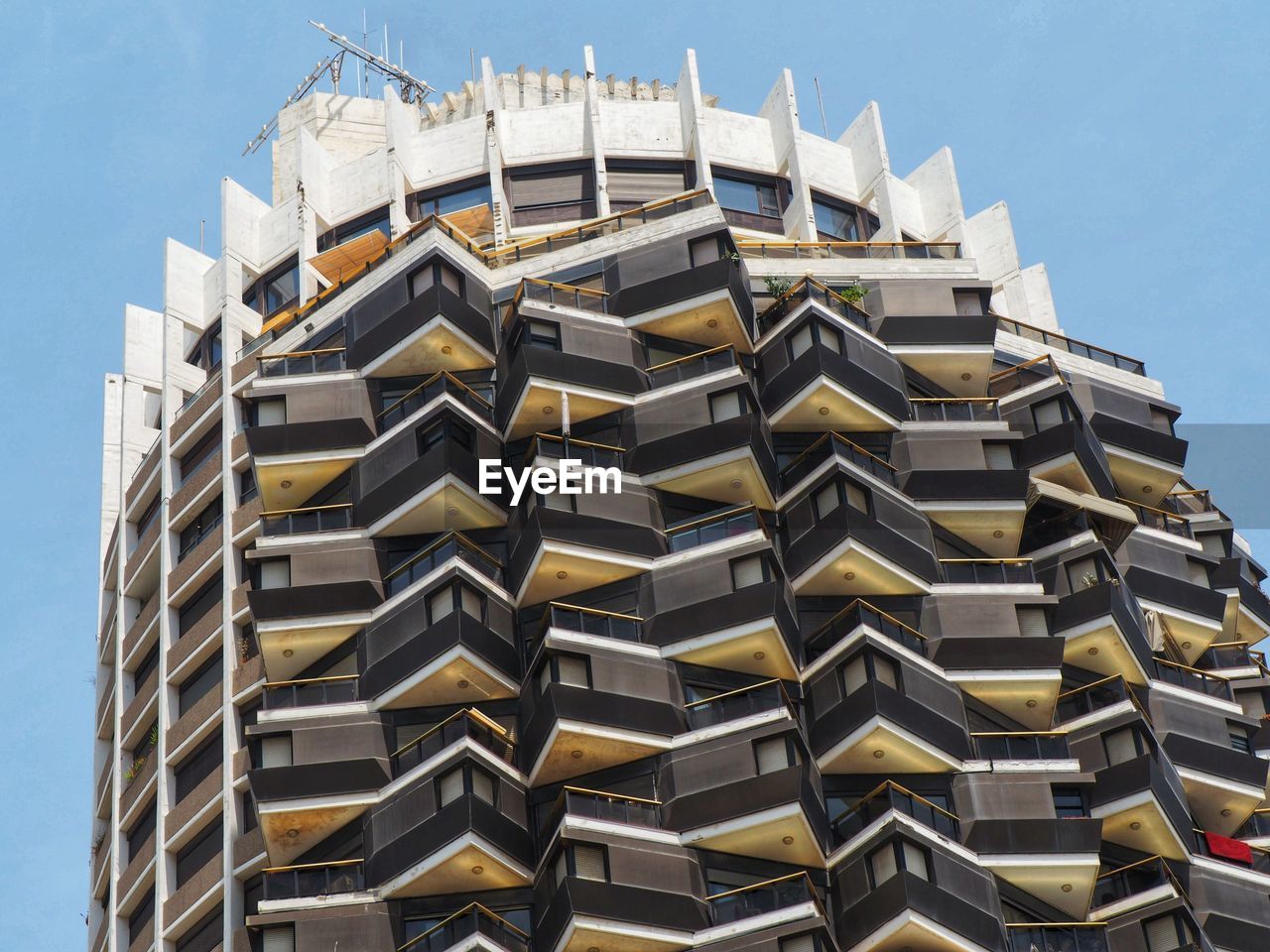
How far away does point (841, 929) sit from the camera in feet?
217

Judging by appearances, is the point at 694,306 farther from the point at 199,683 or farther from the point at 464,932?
the point at 464,932

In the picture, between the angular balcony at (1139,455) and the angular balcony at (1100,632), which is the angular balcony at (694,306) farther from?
the angular balcony at (1139,455)

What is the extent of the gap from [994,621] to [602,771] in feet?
43.7

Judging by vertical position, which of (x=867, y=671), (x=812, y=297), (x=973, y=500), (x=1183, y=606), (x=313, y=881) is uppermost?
(x=812, y=297)

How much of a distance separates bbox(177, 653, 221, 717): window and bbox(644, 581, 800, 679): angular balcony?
1682 cm

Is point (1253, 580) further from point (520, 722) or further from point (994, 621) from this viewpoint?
point (520, 722)

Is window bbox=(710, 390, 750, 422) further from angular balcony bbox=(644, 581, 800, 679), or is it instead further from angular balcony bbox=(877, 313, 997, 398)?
angular balcony bbox=(877, 313, 997, 398)

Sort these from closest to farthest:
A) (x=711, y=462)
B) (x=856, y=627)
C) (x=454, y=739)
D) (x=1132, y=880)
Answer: (x=454, y=739), (x=856, y=627), (x=1132, y=880), (x=711, y=462)

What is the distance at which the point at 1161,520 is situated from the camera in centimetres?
8506

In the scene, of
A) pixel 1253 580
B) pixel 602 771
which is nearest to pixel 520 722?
pixel 602 771

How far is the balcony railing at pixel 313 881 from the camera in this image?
6781cm

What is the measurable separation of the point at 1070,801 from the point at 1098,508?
42.4 feet

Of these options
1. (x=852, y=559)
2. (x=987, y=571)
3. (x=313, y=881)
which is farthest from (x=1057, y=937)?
(x=313, y=881)

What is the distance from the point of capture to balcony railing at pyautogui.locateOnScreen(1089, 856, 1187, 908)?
70750 mm
